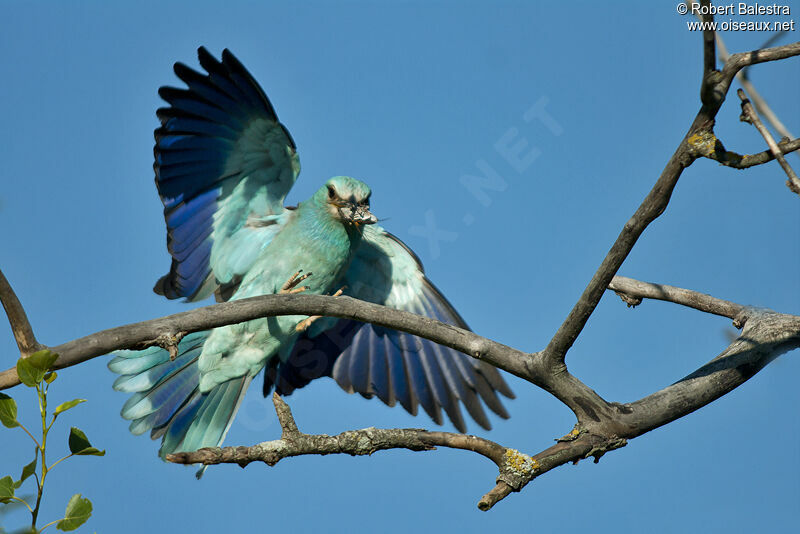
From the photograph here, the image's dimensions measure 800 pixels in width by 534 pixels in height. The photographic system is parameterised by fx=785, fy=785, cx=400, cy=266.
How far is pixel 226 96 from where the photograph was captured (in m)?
5.61

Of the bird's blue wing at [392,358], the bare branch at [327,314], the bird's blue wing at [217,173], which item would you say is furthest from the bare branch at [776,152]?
the bird's blue wing at [392,358]

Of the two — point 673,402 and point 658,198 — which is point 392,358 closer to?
point 673,402

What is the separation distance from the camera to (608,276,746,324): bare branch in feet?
14.8

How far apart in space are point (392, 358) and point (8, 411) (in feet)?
15.4

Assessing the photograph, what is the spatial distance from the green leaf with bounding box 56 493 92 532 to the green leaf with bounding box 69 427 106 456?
0.45 ft

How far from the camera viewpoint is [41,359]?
2.00m

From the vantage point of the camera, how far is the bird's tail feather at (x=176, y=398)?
5.91 meters

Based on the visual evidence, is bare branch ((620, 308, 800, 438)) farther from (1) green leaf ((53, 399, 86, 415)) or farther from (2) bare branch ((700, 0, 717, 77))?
(1) green leaf ((53, 399, 86, 415))

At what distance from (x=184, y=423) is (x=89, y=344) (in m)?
3.19

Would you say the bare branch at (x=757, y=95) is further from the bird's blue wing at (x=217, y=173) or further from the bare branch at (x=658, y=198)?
the bird's blue wing at (x=217, y=173)

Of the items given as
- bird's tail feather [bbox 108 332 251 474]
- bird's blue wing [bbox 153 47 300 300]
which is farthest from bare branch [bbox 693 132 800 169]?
bird's tail feather [bbox 108 332 251 474]

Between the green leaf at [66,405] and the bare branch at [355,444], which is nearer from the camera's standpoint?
the green leaf at [66,405]

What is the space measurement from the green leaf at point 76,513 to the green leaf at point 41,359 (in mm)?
340

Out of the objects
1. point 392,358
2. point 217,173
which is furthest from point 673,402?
point 217,173
